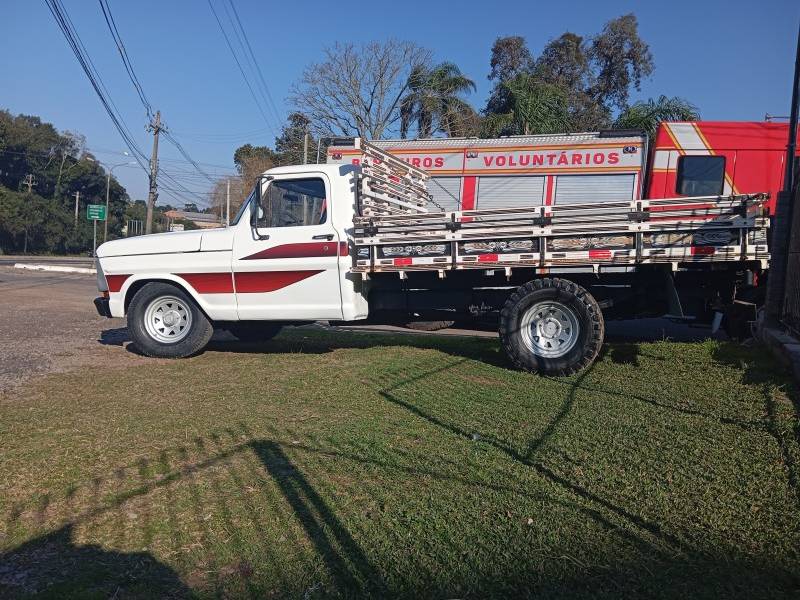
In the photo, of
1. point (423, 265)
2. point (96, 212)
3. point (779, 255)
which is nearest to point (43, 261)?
point (96, 212)

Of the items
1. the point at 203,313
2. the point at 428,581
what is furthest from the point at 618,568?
the point at 203,313

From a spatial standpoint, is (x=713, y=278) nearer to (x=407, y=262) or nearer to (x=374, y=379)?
(x=407, y=262)

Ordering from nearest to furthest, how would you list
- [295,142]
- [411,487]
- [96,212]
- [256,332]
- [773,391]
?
[411,487]
[773,391]
[256,332]
[295,142]
[96,212]

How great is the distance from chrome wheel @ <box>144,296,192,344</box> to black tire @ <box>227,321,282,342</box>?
76 cm

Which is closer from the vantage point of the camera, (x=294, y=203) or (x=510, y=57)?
(x=294, y=203)

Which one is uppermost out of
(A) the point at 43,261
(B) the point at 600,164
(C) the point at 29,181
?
(C) the point at 29,181

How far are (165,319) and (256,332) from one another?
1.40 metres

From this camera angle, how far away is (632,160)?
11656 mm

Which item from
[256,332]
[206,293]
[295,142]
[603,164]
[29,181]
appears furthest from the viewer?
[29,181]

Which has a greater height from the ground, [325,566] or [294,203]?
[294,203]

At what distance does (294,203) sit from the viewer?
25.9 ft

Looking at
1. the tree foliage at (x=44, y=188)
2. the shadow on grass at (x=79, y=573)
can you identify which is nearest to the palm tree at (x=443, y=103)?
the shadow on grass at (x=79, y=573)

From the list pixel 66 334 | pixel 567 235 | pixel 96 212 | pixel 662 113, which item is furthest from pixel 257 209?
pixel 96 212

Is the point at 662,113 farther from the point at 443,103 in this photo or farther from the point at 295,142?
the point at 295,142
